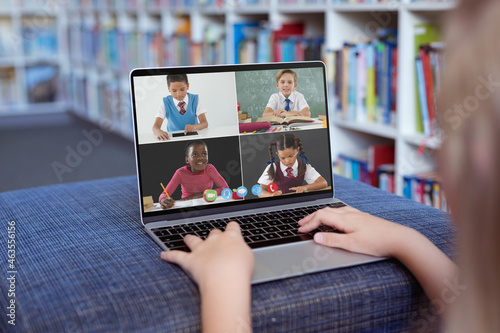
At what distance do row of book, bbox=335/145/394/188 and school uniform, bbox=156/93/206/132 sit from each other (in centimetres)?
128

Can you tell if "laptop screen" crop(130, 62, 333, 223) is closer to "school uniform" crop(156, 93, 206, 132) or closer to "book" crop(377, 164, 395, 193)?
"school uniform" crop(156, 93, 206, 132)

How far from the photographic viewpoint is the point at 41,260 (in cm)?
71

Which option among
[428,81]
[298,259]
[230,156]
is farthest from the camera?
[428,81]

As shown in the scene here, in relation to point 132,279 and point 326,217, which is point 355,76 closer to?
point 326,217

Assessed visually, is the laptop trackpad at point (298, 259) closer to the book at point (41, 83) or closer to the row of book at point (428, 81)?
the row of book at point (428, 81)

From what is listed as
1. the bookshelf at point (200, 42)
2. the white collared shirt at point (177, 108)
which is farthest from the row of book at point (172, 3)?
the white collared shirt at point (177, 108)

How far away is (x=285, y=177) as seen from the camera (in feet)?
3.05

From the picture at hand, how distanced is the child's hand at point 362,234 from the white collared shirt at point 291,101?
24cm

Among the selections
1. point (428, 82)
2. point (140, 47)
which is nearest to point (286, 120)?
point (428, 82)

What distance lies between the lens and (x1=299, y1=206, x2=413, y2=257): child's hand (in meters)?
0.71

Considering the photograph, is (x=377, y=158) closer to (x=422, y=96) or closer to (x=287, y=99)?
(x=422, y=96)

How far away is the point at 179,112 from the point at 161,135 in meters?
0.05

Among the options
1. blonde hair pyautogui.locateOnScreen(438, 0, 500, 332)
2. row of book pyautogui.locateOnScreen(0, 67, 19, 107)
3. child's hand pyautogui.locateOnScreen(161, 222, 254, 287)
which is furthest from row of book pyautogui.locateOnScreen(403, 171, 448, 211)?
row of book pyautogui.locateOnScreen(0, 67, 19, 107)

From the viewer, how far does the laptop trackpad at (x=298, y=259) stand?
667 mm
